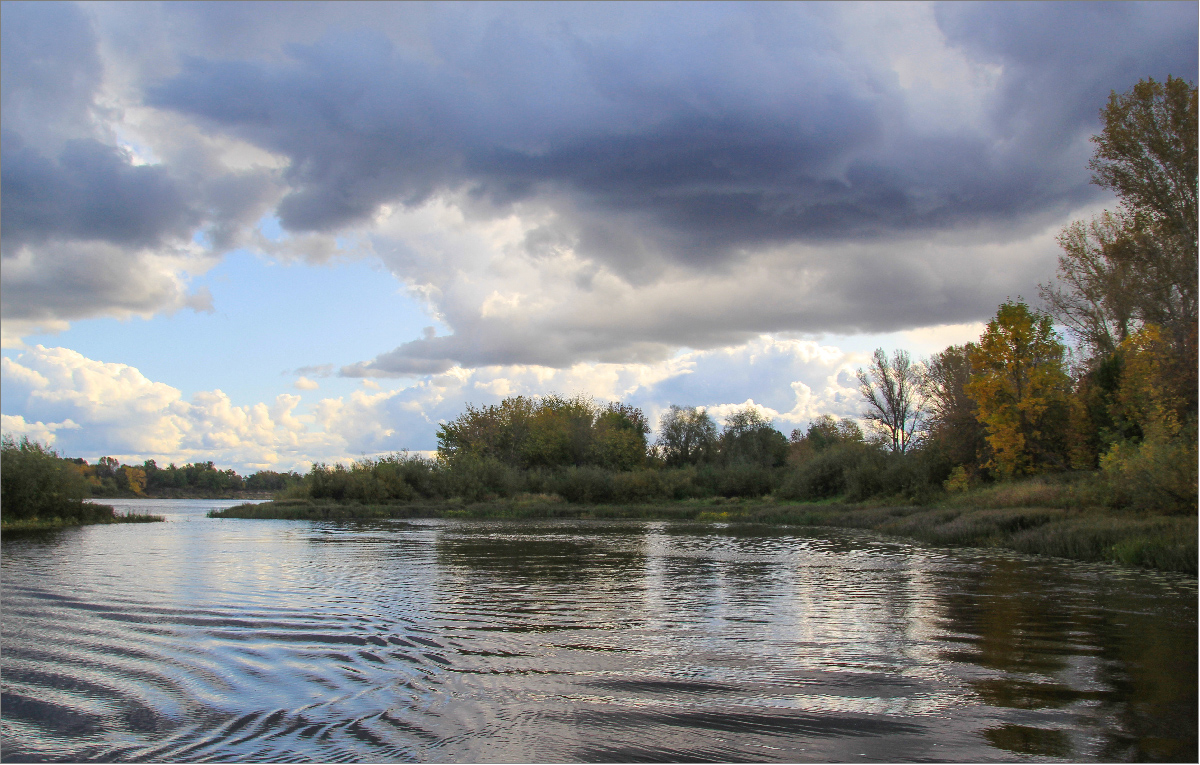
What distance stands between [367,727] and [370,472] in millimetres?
58845

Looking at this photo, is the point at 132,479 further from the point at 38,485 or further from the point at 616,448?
the point at 38,485

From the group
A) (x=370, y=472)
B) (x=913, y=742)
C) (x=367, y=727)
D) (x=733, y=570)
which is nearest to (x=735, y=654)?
(x=913, y=742)

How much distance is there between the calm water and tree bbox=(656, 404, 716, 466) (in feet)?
241

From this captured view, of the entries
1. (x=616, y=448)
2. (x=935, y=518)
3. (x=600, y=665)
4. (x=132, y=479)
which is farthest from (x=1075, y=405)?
(x=132, y=479)

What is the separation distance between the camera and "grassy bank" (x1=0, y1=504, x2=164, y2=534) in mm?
36906

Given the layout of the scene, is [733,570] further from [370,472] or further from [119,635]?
[370,472]

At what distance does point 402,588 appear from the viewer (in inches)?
619

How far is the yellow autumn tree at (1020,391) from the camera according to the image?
39312 millimetres

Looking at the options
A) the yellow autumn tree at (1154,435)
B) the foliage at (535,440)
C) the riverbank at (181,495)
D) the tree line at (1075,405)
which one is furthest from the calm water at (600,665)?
the riverbank at (181,495)

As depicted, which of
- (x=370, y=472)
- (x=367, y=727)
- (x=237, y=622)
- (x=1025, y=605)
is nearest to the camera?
(x=367, y=727)

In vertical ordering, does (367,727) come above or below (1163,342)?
below

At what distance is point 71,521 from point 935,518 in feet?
143

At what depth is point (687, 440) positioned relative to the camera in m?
94.0

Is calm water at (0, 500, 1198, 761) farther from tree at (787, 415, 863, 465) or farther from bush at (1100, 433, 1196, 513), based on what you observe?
tree at (787, 415, 863, 465)
